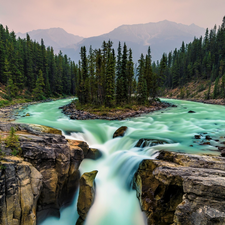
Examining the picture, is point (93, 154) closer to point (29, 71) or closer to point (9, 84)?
point (9, 84)

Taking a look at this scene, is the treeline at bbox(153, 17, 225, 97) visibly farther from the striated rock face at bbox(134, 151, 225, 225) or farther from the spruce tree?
the striated rock face at bbox(134, 151, 225, 225)

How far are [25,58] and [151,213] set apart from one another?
71960 millimetres

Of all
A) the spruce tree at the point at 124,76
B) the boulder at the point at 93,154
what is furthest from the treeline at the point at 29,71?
the boulder at the point at 93,154

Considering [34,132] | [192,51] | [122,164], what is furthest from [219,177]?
[192,51]

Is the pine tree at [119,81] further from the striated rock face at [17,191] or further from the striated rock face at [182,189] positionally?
the striated rock face at [17,191]

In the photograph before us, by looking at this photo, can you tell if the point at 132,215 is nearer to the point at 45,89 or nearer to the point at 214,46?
the point at 45,89

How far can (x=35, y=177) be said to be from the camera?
254 inches

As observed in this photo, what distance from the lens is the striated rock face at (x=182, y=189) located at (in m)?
4.79

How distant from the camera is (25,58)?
60156mm

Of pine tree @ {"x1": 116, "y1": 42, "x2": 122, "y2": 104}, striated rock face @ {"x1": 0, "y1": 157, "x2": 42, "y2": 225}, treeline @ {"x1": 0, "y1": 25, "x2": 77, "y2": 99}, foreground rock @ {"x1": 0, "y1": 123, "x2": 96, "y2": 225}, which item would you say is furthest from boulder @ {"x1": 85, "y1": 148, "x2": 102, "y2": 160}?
treeline @ {"x1": 0, "y1": 25, "x2": 77, "y2": 99}

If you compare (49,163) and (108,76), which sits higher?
(108,76)

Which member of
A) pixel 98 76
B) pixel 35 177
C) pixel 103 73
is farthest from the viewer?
pixel 98 76

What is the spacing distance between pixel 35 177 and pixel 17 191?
86 cm

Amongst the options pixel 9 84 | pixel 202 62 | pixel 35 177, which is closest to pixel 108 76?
pixel 35 177
